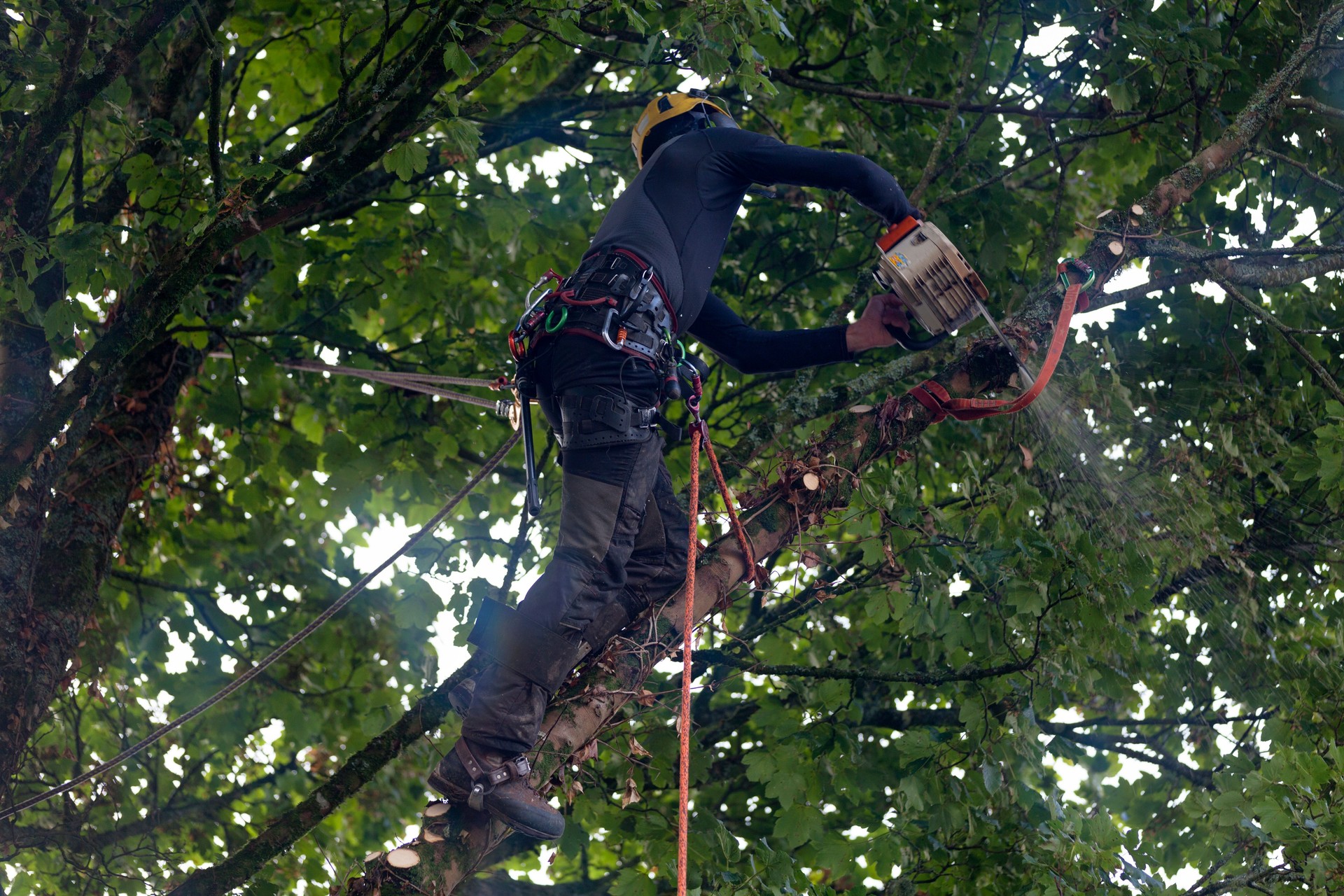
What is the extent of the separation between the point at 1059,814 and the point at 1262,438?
2.10 meters

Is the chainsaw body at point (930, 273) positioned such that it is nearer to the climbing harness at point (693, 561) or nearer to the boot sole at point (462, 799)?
the climbing harness at point (693, 561)

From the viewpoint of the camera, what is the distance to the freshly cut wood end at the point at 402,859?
3.17 m

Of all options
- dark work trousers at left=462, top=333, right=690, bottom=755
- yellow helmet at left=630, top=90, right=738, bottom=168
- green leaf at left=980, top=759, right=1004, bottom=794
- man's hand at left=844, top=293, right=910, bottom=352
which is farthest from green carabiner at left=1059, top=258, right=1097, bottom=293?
green leaf at left=980, top=759, right=1004, bottom=794

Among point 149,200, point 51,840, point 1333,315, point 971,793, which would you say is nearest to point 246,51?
point 149,200

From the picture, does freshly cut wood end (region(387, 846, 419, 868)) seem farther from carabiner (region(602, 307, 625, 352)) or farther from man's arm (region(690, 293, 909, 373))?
man's arm (region(690, 293, 909, 373))

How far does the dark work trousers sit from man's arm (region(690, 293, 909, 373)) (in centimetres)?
71

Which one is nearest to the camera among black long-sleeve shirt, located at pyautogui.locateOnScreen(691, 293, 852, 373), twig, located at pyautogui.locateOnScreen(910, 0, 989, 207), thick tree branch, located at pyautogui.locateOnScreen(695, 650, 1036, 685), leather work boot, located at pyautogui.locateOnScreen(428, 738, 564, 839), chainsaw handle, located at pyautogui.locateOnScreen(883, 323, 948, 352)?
leather work boot, located at pyautogui.locateOnScreen(428, 738, 564, 839)

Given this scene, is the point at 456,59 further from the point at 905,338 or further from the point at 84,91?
the point at 905,338

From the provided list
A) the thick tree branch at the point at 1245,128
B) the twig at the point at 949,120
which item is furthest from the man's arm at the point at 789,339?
the thick tree branch at the point at 1245,128

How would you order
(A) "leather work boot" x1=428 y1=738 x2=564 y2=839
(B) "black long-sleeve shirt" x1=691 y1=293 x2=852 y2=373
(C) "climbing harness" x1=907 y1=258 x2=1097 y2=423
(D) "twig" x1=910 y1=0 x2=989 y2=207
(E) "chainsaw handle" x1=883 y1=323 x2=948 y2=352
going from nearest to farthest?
(A) "leather work boot" x1=428 y1=738 x2=564 y2=839 < (C) "climbing harness" x1=907 y1=258 x2=1097 y2=423 < (E) "chainsaw handle" x1=883 y1=323 x2=948 y2=352 < (B) "black long-sleeve shirt" x1=691 y1=293 x2=852 y2=373 < (D) "twig" x1=910 y1=0 x2=989 y2=207

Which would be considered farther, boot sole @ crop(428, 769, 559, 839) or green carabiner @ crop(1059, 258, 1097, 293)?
green carabiner @ crop(1059, 258, 1097, 293)

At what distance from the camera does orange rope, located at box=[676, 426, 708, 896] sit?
3.08 metres

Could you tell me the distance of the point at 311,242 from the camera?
6.48 m

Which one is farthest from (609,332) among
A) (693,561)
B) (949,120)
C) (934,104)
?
(934,104)
